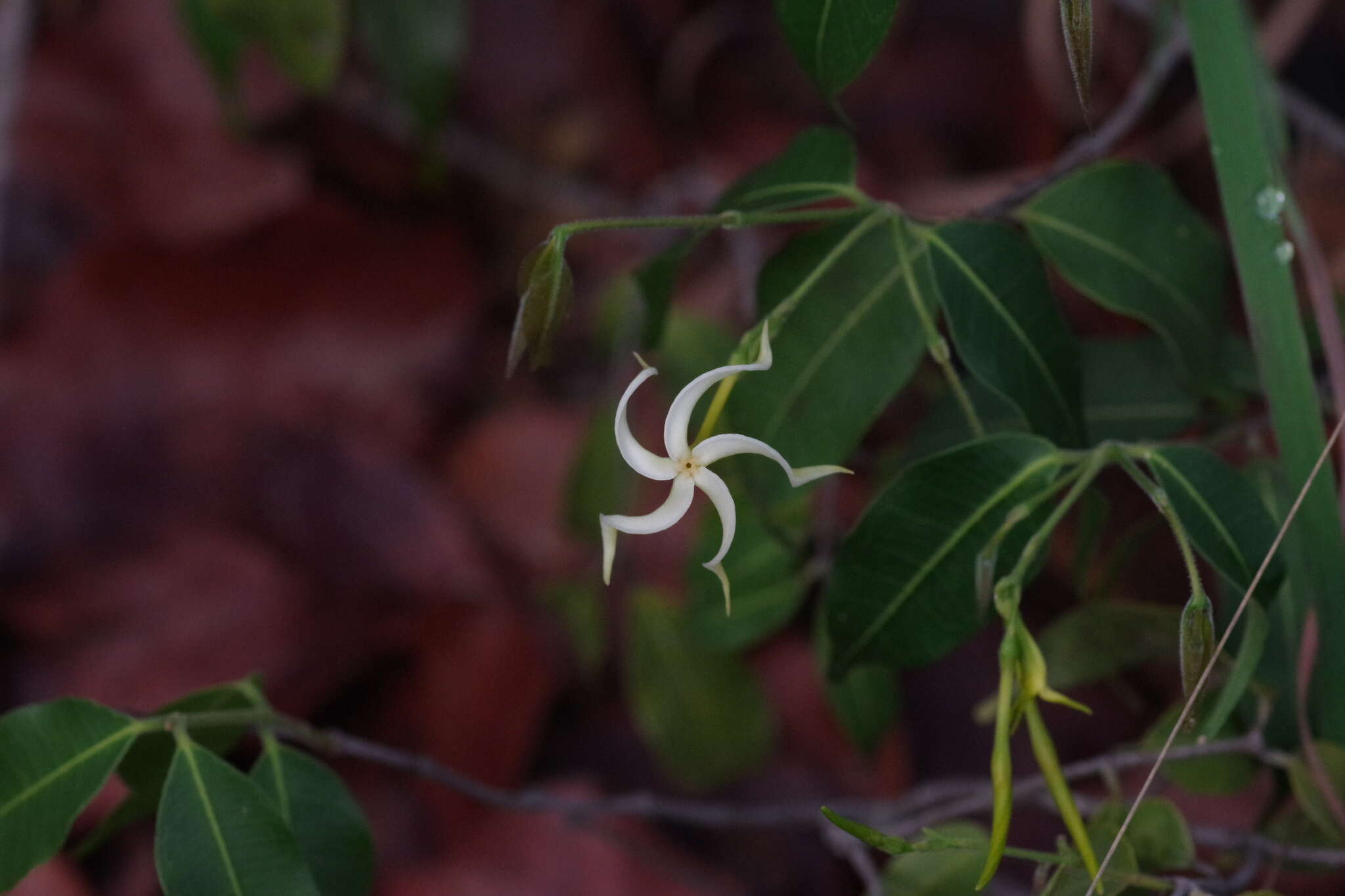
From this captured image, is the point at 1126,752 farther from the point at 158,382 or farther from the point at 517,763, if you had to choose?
the point at 158,382

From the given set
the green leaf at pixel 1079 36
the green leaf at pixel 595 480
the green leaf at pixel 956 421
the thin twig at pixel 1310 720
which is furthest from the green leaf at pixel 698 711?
the green leaf at pixel 1079 36

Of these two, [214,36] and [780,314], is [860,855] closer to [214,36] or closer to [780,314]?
[780,314]

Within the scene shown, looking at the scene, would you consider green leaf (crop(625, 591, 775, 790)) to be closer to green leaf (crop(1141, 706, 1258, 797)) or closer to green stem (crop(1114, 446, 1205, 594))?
green leaf (crop(1141, 706, 1258, 797))

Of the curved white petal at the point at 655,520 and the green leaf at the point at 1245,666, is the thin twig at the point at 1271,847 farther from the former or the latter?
the curved white petal at the point at 655,520

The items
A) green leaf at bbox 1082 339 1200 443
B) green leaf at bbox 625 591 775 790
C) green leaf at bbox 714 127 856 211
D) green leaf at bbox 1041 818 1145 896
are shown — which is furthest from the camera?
green leaf at bbox 625 591 775 790

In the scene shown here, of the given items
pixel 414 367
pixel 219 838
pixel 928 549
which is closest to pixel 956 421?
pixel 928 549

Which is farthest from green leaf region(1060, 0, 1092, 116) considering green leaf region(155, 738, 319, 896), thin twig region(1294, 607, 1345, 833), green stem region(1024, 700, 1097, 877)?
green leaf region(155, 738, 319, 896)

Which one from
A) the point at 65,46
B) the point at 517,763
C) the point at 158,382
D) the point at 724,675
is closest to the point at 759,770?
the point at 724,675
